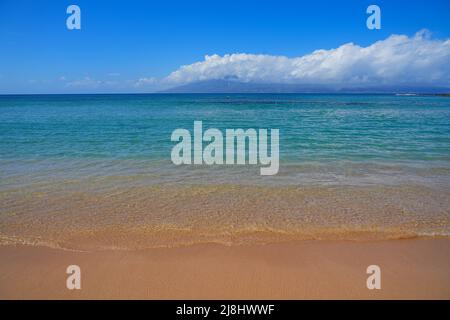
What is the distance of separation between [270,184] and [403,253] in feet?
13.3

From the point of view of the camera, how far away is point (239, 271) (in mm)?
4301

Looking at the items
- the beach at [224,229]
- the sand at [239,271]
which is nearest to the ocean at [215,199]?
the beach at [224,229]

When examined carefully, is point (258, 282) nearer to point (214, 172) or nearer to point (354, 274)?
point (354, 274)

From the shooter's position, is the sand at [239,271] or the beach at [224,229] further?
the beach at [224,229]

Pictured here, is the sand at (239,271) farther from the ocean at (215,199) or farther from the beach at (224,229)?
the ocean at (215,199)

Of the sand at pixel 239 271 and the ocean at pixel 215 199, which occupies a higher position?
the ocean at pixel 215 199

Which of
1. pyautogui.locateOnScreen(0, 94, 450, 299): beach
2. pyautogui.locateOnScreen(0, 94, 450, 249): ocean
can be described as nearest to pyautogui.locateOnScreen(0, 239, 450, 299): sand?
pyautogui.locateOnScreen(0, 94, 450, 299): beach

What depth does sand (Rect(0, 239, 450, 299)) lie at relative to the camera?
12.8ft

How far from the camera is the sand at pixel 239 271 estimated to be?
3904 millimetres

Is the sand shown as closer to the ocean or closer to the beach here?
the beach

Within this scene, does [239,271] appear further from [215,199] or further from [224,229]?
[215,199]

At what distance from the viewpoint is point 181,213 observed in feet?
21.1

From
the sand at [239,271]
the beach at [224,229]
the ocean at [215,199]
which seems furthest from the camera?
the ocean at [215,199]
